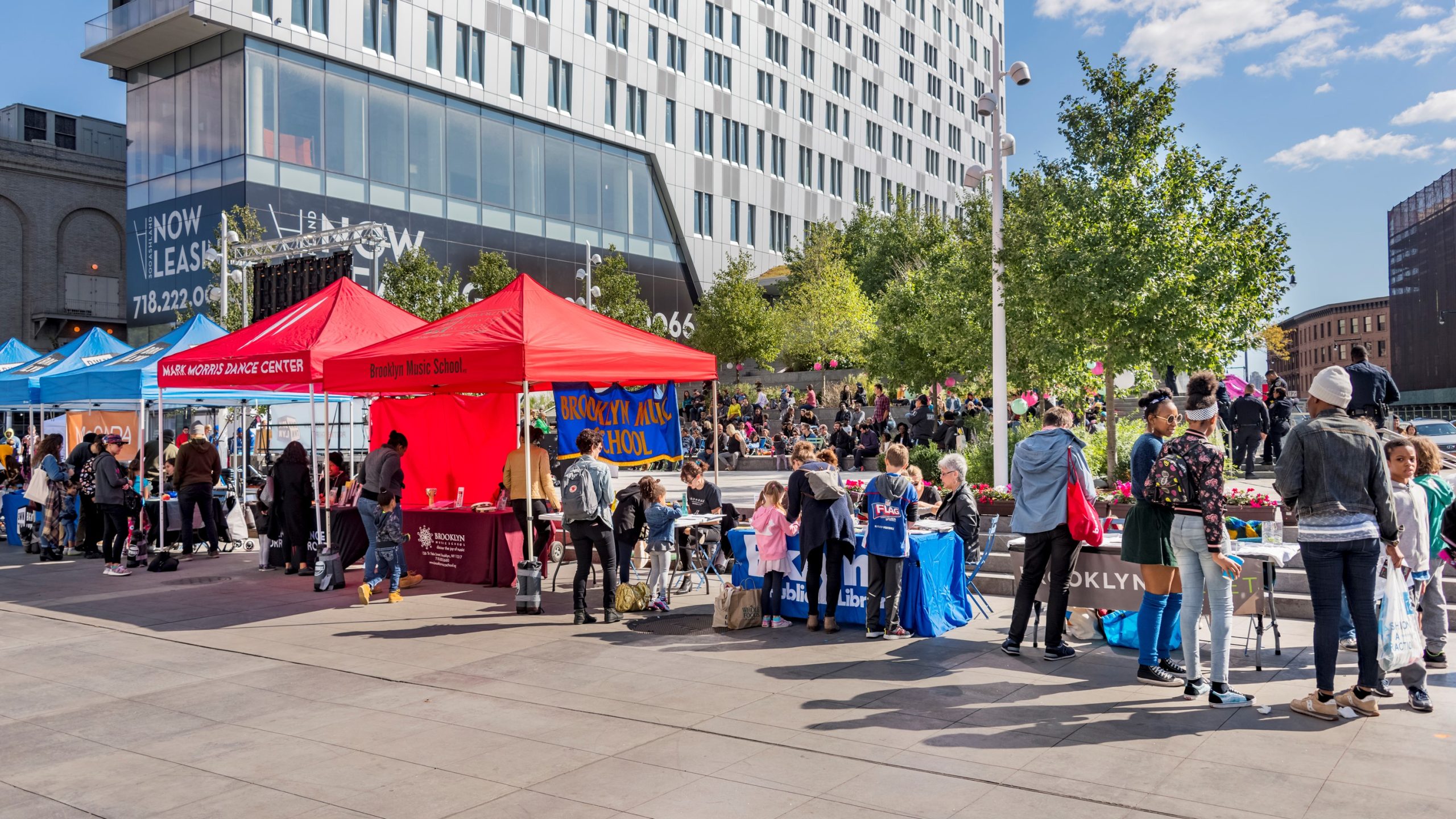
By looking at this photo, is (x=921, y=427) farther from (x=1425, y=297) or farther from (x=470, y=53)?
(x=1425, y=297)

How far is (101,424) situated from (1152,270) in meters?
20.9

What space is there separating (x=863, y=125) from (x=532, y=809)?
208 feet

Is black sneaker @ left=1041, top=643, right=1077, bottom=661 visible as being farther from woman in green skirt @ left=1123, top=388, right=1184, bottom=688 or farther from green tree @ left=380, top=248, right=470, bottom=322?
green tree @ left=380, top=248, right=470, bottom=322

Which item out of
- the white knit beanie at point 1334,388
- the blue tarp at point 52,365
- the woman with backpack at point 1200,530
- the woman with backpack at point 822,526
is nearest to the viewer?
the white knit beanie at point 1334,388

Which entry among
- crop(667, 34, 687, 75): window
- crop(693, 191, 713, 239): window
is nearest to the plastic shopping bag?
crop(693, 191, 713, 239): window

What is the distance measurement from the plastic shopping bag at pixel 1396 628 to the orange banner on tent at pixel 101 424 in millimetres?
21626

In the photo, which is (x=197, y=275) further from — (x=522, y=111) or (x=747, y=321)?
(x=747, y=321)

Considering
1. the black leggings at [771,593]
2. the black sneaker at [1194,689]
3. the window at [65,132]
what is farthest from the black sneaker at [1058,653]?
the window at [65,132]

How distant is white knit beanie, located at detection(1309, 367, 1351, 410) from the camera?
20.4ft

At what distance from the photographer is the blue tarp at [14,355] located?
22.5 meters

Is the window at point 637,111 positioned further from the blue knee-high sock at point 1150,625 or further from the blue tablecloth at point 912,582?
the blue knee-high sock at point 1150,625

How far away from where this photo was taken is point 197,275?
35188 mm

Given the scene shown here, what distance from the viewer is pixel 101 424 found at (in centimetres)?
2184

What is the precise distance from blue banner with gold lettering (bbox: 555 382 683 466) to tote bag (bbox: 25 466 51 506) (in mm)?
9888
